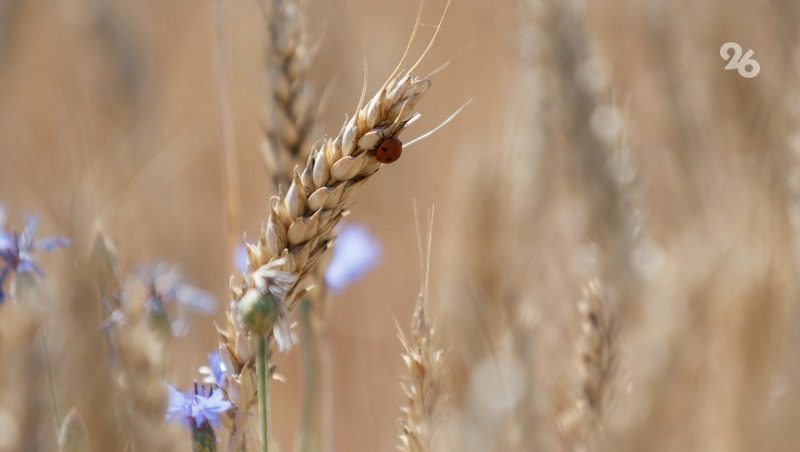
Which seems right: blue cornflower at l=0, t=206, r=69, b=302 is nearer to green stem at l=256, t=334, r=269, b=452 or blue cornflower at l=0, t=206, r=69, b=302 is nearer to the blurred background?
the blurred background

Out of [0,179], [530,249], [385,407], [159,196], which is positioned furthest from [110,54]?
[530,249]

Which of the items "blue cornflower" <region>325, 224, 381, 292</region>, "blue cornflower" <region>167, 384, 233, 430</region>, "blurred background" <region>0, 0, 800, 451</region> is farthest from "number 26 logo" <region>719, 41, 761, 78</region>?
"blue cornflower" <region>167, 384, 233, 430</region>

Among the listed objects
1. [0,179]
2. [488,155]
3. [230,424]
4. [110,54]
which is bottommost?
[230,424]

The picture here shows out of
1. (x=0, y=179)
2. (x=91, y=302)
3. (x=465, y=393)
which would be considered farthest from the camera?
(x=0, y=179)

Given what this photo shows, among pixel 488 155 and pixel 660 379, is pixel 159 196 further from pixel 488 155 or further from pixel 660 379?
pixel 660 379

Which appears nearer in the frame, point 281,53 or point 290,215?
point 290,215

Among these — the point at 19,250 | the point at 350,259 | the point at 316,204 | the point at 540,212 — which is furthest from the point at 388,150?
the point at 540,212

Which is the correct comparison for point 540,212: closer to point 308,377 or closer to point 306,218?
point 308,377
